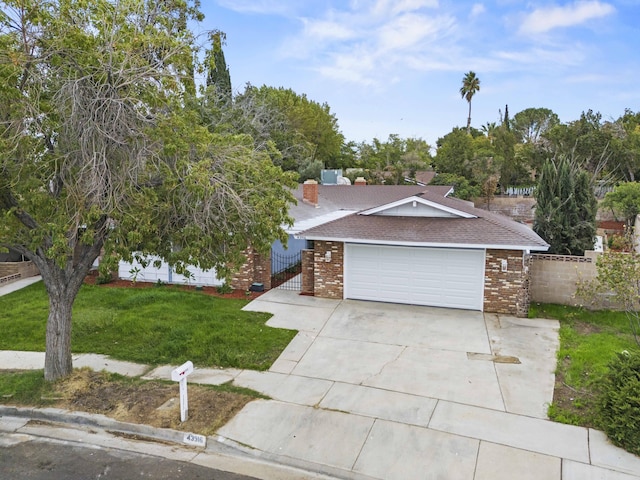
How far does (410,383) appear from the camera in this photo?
860cm

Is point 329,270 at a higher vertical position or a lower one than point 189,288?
higher

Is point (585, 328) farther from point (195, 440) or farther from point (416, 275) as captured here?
point (195, 440)

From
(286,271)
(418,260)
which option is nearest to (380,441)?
(418,260)

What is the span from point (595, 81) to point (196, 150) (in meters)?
28.2

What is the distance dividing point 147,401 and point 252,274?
7.91 metres

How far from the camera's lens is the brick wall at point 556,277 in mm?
13392

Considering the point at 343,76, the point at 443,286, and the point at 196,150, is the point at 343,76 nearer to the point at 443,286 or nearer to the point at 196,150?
the point at 443,286

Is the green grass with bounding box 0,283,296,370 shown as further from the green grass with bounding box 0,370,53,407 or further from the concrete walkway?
the green grass with bounding box 0,370,53,407

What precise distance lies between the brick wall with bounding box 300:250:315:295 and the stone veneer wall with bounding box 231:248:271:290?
4.17 ft

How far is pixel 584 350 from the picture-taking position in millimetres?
9930

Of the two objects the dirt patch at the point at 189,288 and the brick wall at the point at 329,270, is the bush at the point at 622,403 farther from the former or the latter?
the dirt patch at the point at 189,288

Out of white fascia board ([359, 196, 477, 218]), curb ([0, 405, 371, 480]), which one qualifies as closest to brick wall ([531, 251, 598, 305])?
white fascia board ([359, 196, 477, 218])

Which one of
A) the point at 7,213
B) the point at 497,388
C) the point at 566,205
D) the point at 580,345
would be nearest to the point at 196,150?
the point at 7,213

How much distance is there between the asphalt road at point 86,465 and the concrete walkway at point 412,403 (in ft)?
2.33
